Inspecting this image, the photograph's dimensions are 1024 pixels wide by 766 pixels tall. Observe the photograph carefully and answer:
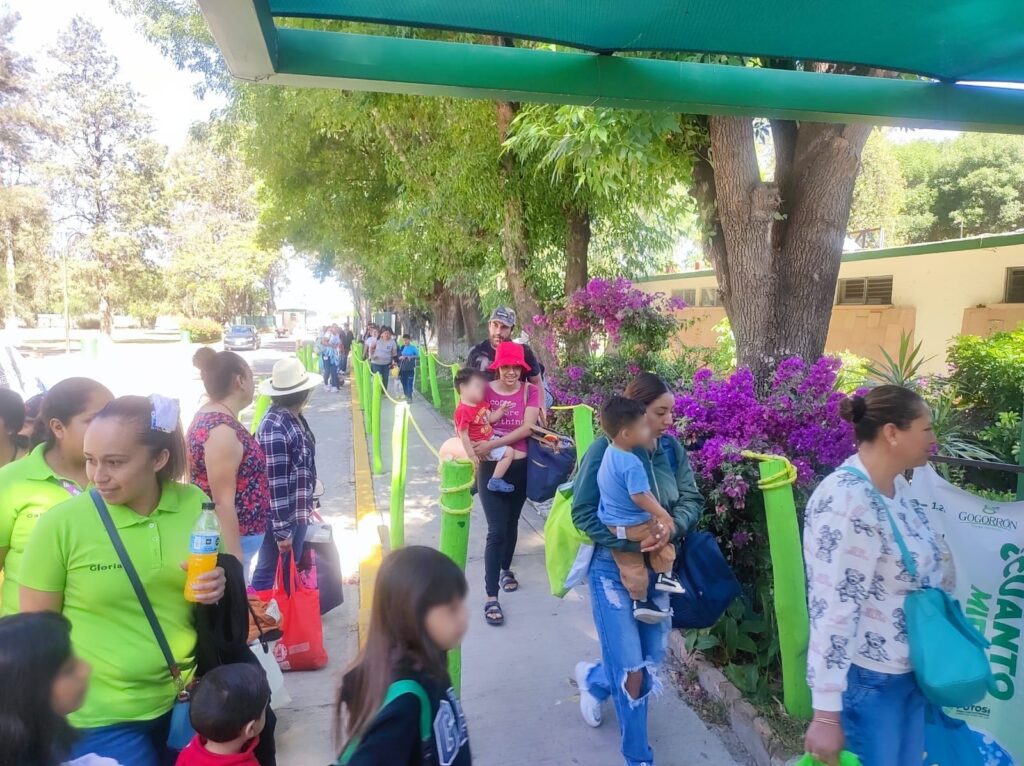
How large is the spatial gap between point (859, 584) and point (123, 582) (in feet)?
6.93

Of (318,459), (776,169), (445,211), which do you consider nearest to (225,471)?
(776,169)

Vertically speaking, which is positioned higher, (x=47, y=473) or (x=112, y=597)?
(x=47, y=473)

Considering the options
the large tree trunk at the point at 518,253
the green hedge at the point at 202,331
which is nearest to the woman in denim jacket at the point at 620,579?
the large tree trunk at the point at 518,253

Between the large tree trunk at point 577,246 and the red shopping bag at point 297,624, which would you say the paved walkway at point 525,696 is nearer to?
the red shopping bag at point 297,624

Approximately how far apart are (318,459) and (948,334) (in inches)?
517

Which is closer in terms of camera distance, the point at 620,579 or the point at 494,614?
the point at 620,579

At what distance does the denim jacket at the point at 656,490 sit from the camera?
2947mm

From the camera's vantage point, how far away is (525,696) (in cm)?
378

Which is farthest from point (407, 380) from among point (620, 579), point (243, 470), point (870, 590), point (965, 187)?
point (965, 187)

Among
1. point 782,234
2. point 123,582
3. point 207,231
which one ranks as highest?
point 207,231

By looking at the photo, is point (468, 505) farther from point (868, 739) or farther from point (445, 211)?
point (445, 211)

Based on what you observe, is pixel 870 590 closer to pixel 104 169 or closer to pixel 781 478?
pixel 781 478

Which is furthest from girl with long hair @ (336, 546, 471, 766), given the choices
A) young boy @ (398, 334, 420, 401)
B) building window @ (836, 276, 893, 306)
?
building window @ (836, 276, 893, 306)

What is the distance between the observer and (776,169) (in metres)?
5.73
